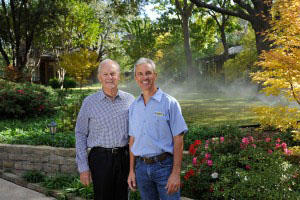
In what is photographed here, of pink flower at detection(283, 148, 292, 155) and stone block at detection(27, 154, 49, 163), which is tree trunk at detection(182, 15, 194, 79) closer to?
stone block at detection(27, 154, 49, 163)

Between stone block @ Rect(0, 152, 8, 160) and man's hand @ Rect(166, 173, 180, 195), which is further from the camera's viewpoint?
stone block @ Rect(0, 152, 8, 160)

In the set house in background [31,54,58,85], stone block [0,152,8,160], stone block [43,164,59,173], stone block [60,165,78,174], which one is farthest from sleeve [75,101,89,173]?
house in background [31,54,58,85]

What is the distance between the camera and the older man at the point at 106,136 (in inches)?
111

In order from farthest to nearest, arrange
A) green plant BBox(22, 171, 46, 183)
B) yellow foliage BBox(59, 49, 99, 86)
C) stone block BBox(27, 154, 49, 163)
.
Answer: yellow foliage BBox(59, 49, 99, 86), stone block BBox(27, 154, 49, 163), green plant BBox(22, 171, 46, 183)

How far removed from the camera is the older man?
2812mm

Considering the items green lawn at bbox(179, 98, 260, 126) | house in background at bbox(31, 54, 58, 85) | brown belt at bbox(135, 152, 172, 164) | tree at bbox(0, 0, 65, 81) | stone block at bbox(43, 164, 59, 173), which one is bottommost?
stone block at bbox(43, 164, 59, 173)

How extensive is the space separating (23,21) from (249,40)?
11548mm

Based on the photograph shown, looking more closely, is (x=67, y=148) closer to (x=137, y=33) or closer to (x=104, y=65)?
(x=104, y=65)

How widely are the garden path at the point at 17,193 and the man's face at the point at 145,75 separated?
10.0 ft

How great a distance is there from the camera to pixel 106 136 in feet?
9.22

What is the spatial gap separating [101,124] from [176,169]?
0.79 m

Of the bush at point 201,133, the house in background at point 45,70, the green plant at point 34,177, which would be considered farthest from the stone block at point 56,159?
the house in background at point 45,70

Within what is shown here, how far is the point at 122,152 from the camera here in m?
2.86

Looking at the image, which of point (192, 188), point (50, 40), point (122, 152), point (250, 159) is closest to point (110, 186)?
point (122, 152)
